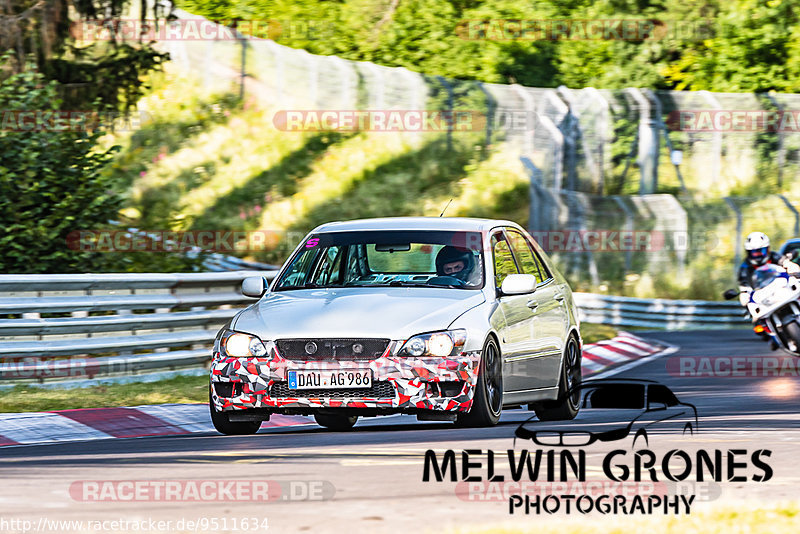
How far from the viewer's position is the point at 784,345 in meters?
17.9

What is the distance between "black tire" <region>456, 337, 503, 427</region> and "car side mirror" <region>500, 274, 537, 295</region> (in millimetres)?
479

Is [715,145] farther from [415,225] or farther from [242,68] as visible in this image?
[415,225]

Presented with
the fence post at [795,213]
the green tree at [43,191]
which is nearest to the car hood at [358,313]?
the green tree at [43,191]

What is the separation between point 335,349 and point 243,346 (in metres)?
→ 0.64

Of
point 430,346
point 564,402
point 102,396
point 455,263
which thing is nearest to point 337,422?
point 455,263

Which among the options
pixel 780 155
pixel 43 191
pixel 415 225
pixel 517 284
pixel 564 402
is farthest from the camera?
pixel 780 155

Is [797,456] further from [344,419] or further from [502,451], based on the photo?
[344,419]

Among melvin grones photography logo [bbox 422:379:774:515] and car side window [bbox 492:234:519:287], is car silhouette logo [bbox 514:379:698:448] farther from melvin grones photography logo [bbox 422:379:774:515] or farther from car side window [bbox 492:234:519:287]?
car side window [bbox 492:234:519:287]

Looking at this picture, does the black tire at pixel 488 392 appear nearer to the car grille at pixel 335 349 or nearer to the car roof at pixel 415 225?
the car grille at pixel 335 349

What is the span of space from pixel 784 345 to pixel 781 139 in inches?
686

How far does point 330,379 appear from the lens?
9.81 metres

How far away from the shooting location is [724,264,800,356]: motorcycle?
1759cm

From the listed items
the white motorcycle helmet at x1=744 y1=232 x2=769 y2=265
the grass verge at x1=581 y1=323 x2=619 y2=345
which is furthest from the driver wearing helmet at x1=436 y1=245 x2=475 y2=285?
the grass verge at x1=581 y1=323 x2=619 y2=345

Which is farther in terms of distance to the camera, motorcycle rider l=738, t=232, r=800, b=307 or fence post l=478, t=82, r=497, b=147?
fence post l=478, t=82, r=497, b=147
